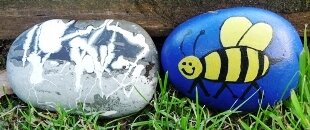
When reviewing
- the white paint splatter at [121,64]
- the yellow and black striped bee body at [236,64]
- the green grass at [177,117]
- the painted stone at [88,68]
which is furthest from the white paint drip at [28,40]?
the yellow and black striped bee body at [236,64]

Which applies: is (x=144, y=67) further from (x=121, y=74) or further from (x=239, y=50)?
(x=239, y=50)

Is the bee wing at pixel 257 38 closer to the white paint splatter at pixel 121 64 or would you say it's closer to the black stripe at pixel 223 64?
the black stripe at pixel 223 64

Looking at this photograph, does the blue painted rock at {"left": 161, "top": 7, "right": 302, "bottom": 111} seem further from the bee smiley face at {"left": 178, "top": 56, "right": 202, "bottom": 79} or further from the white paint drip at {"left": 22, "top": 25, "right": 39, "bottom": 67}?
the white paint drip at {"left": 22, "top": 25, "right": 39, "bottom": 67}

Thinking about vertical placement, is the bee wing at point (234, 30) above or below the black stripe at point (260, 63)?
above

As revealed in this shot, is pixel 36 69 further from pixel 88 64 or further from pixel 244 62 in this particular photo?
pixel 244 62

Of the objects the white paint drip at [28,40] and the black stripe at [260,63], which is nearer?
the black stripe at [260,63]

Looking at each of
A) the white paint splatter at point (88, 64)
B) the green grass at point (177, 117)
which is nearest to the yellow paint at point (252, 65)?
the green grass at point (177, 117)

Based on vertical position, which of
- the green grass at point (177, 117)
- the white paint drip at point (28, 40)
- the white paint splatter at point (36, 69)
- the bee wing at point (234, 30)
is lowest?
the green grass at point (177, 117)
